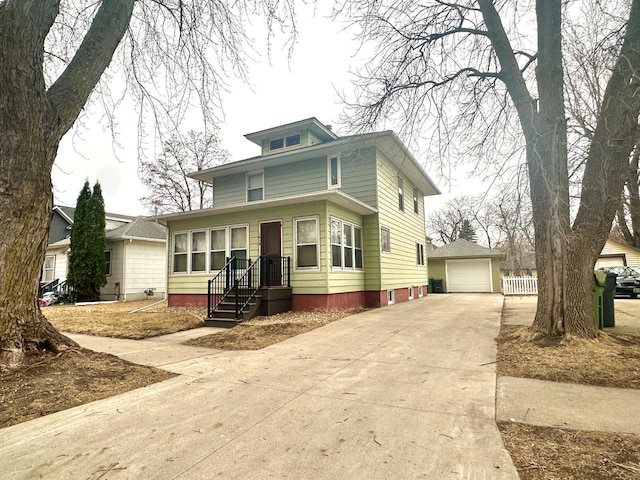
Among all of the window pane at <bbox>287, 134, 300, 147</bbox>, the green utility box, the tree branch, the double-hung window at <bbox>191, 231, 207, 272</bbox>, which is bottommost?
the green utility box

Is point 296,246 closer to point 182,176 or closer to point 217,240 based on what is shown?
point 217,240

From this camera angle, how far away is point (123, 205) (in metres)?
32.2

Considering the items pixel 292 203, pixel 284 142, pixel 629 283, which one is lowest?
pixel 629 283

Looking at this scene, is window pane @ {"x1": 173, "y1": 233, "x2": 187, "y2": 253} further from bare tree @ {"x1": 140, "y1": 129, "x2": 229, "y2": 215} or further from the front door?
bare tree @ {"x1": 140, "y1": 129, "x2": 229, "y2": 215}

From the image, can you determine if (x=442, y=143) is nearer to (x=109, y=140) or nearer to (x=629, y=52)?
(x=629, y=52)

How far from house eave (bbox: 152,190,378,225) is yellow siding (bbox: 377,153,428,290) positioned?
4.60 ft

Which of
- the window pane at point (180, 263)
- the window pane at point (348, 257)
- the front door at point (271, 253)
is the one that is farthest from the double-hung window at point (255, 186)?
the window pane at point (348, 257)

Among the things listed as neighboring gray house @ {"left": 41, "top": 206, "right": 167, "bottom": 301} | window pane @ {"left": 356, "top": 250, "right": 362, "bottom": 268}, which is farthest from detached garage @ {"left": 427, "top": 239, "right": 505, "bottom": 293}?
neighboring gray house @ {"left": 41, "top": 206, "right": 167, "bottom": 301}

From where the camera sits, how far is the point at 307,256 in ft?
35.2

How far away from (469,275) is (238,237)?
54.1 feet

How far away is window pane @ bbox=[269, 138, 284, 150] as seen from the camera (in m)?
14.8

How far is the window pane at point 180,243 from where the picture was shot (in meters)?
13.0

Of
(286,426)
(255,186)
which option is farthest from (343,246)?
(286,426)

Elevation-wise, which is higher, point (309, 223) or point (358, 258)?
point (309, 223)
